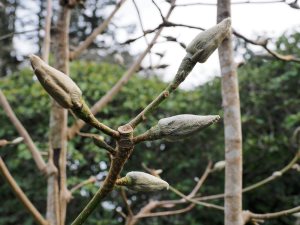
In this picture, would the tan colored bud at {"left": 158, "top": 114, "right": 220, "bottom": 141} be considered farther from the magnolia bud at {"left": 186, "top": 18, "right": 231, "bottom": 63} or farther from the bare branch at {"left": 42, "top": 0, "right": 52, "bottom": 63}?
the bare branch at {"left": 42, "top": 0, "right": 52, "bottom": 63}

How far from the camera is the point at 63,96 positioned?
1.56 ft

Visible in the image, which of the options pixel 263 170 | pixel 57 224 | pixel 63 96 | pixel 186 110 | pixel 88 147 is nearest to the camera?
pixel 63 96

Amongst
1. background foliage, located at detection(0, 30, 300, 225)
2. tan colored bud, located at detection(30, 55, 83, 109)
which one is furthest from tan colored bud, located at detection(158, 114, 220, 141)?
background foliage, located at detection(0, 30, 300, 225)

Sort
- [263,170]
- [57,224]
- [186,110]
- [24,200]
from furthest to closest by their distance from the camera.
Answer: [186,110]
[263,170]
[57,224]
[24,200]

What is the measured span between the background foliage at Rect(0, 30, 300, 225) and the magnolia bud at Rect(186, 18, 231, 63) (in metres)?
3.22

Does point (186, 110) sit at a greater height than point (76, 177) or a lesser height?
greater

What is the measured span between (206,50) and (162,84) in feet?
13.4

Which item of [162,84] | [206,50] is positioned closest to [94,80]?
[162,84]

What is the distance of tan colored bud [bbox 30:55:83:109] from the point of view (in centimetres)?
48

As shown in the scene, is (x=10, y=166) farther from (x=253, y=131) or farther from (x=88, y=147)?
(x=253, y=131)

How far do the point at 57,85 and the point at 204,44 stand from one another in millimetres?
187

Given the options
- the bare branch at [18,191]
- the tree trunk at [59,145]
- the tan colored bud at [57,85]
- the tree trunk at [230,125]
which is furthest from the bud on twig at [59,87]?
the tree trunk at [59,145]

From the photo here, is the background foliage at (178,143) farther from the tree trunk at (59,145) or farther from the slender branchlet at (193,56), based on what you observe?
the slender branchlet at (193,56)

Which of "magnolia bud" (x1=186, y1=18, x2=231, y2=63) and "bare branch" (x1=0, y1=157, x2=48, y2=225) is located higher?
"magnolia bud" (x1=186, y1=18, x2=231, y2=63)
